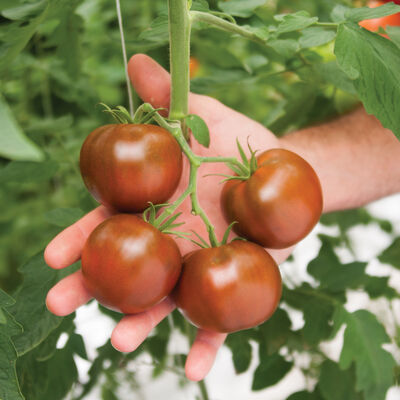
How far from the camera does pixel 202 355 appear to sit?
642 mm

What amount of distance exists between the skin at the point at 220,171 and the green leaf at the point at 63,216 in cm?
3

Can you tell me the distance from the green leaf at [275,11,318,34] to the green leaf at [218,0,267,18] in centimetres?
10

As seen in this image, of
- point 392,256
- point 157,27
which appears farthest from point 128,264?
point 392,256

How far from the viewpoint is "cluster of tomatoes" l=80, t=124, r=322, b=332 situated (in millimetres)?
582

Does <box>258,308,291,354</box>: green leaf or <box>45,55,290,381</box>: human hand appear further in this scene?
<box>258,308,291,354</box>: green leaf

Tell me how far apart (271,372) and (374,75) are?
511 millimetres

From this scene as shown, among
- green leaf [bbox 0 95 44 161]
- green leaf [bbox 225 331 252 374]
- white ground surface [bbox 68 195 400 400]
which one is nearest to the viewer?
green leaf [bbox 0 95 44 161]

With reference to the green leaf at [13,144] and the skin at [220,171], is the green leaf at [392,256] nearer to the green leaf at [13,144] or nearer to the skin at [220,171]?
the skin at [220,171]

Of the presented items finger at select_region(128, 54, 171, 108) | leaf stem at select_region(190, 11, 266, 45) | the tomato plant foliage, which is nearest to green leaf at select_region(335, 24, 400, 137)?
the tomato plant foliage

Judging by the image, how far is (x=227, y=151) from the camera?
Answer: 88 centimetres

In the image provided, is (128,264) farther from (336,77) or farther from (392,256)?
(392,256)

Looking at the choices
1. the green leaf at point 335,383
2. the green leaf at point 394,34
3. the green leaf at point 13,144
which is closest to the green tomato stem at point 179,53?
the green leaf at point 394,34

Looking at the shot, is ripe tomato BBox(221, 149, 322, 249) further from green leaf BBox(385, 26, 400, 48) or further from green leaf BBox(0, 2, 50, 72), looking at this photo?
green leaf BBox(0, 2, 50, 72)

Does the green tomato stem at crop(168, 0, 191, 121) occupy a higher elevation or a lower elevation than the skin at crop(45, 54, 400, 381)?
higher
